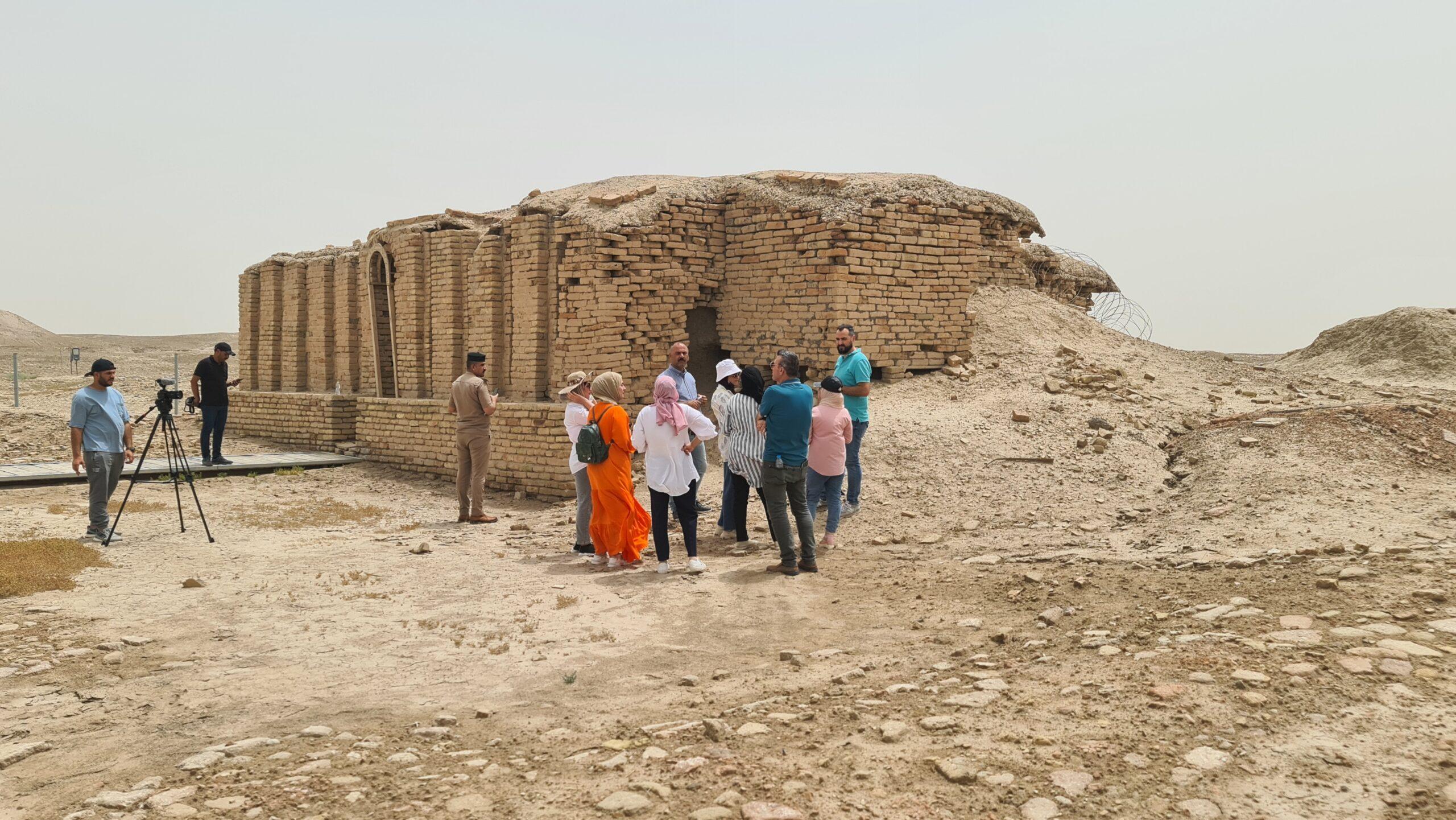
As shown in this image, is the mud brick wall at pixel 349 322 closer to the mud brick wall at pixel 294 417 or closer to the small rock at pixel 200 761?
the mud brick wall at pixel 294 417

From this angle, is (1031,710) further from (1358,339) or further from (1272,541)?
(1358,339)

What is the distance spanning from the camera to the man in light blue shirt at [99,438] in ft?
25.5

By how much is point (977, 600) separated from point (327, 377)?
14.0 metres

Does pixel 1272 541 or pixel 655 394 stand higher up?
pixel 655 394

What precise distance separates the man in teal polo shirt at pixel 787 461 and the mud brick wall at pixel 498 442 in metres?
4.18

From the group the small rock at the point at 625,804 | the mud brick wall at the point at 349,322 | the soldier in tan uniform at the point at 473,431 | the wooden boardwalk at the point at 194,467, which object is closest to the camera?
the small rock at the point at 625,804

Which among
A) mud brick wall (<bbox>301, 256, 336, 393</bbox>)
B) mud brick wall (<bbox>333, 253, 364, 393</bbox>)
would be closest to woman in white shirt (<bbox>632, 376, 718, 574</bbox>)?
mud brick wall (<bbox>333, 253, 364, 393</bbox>)

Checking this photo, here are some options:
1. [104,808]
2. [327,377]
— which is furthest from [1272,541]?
[327,377]

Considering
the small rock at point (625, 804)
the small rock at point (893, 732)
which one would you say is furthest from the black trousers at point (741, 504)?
the small rock at point (625, 804)

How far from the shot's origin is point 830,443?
7.11 metres

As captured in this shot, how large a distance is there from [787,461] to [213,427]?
10.1 m

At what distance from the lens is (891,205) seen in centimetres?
1048

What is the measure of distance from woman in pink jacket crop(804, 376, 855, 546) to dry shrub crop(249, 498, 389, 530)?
17.3 feet

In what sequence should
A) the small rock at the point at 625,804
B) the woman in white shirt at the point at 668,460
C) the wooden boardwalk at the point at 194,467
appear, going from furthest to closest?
1. the wooden boardwalk at the point at 194,467
2. the woman in white shirt at the point at 668,460
3. the small rock at the point at 625,804
